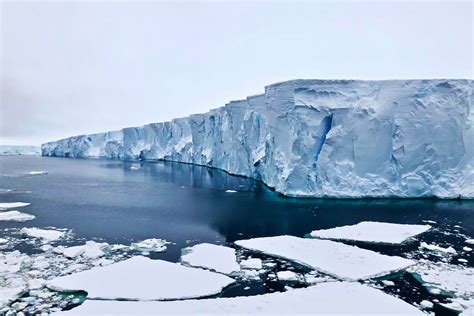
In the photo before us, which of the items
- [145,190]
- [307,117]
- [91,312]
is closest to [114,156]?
[145,190]

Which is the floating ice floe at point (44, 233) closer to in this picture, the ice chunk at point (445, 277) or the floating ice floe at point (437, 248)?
the ice chunk at point (445, 277)

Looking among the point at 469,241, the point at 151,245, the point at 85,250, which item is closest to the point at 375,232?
the point at 469,241

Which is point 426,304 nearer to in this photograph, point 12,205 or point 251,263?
point 251,263

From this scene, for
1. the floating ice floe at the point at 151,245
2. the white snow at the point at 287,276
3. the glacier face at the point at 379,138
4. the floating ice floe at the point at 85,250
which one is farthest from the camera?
the glacier face at the point at 379,138

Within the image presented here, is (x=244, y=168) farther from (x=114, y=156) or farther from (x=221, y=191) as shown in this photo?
(x=114, y=156)

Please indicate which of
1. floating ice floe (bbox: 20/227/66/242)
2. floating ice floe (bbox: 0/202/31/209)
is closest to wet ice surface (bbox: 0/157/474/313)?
floating ice floe (bbox: 20/227/66/242)

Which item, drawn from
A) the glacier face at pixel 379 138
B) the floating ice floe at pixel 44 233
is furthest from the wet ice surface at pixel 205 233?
the glacier face at pixel 379 138

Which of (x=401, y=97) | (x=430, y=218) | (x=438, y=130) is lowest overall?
(x=430, y=218)
